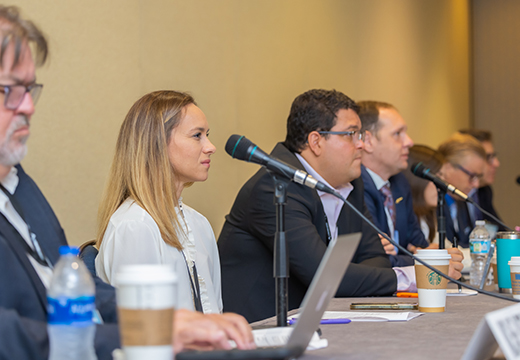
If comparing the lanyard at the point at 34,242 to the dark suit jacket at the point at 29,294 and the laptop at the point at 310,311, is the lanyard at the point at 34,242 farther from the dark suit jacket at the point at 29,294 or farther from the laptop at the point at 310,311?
the laptop at the point at 310,311

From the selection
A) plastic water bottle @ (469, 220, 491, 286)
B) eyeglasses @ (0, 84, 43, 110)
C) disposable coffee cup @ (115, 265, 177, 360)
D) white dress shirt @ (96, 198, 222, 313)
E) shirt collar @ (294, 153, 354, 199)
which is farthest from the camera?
plastic water bottle @ (469, 220, 491, 286)

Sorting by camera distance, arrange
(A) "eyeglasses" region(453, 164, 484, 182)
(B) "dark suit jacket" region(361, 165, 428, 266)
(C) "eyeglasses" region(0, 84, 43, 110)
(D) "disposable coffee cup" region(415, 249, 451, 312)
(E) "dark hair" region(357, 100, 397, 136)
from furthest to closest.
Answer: (A) "eyeglasses" region(453, 164, 484, 182) < (E) "dark hair" region(357, 100, 397, 136) < (B) "dark suit jacket" region(361, 165, 428, 266) < (D) "disposable coffee cup" region(415, 249, 451, 312) < (C) "eyeglasses" region(0, 84, 43, 110)

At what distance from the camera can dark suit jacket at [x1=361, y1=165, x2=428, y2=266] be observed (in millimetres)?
3238

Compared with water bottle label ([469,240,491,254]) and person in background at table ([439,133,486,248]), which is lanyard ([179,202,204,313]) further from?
person in background at table ([439,133,486,248])

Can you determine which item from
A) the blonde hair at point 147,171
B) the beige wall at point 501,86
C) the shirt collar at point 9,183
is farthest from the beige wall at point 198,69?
the beige wall at point 501,86

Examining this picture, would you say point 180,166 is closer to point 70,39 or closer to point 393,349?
point 70,39

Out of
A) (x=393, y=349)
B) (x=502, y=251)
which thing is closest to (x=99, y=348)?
(x=393, y=349)

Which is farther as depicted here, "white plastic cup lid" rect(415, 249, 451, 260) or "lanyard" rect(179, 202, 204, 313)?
"lanyard" rect(179, 202, 204, 313)

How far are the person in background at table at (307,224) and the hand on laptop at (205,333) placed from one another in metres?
1.07

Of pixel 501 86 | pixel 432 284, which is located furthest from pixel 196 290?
pixel 501 86

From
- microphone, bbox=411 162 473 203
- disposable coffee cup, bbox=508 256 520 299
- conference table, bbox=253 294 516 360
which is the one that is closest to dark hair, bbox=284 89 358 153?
microphone, bbox=411 162 473 203

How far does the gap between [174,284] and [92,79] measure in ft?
5.58

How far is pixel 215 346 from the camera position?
0.99 metres

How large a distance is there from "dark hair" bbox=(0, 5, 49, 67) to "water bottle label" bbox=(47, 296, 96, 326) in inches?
18.7
